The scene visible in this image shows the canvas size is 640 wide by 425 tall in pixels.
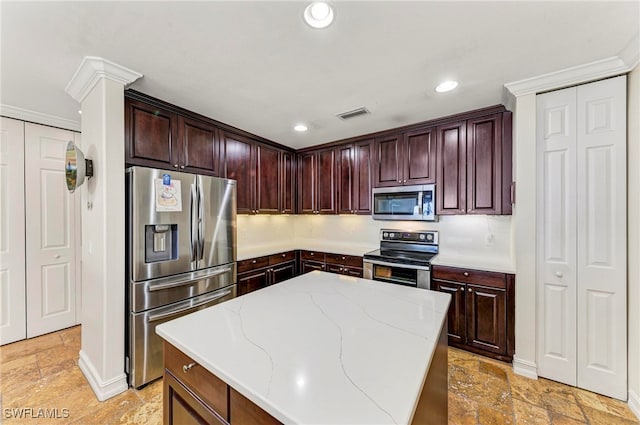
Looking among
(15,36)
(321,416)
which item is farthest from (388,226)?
(15,36)

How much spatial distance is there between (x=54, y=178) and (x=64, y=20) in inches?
98.3

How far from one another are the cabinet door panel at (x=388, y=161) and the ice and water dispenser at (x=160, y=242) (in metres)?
2.45

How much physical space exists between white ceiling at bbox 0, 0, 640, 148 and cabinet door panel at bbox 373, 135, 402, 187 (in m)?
0.83

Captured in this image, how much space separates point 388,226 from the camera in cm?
372

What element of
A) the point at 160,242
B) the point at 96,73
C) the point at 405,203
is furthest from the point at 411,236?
the point at 96,73

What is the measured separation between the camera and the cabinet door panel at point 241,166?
322cm

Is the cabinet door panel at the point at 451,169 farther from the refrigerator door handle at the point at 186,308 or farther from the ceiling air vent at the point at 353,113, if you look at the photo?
the refrigerator door handle at the point at 186,308

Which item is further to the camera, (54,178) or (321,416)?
(54,178)

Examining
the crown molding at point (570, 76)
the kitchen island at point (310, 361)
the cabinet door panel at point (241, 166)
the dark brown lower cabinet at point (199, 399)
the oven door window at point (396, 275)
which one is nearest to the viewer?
the kitchen island at point (310, 361)

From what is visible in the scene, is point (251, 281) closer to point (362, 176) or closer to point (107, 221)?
point (107, 221)

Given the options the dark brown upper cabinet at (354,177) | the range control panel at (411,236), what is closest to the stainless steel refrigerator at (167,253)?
the dark brown upper cabinet at (354,177)

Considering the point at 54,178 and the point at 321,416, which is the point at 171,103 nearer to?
the point at 54,178

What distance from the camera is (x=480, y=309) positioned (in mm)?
2561

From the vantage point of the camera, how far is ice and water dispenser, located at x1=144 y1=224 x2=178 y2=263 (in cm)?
221
